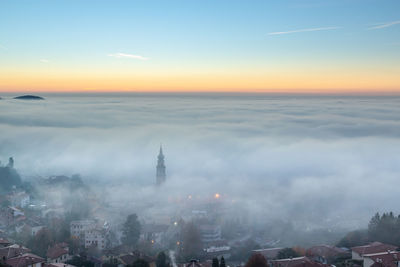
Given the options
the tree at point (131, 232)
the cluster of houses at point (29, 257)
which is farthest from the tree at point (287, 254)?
the cluster of houses at point (29, 257)

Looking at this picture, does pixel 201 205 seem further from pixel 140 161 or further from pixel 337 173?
pixel 140 161

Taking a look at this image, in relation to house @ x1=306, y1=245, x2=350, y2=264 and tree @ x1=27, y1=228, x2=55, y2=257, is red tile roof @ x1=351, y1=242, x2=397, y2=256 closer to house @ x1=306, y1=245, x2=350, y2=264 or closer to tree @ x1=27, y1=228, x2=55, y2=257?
house @ x1=306, y1=245, x2=350, y2=264

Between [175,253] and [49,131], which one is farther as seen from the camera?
[49,131]

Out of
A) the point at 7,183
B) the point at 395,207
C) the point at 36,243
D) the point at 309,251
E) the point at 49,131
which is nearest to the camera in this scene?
the point at 309,251

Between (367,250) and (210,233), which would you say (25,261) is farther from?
(367,250)

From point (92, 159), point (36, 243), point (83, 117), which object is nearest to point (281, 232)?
point (36, 243)

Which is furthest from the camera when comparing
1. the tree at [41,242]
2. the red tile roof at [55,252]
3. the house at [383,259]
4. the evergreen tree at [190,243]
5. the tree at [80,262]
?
the evergreen tree at [190,243]

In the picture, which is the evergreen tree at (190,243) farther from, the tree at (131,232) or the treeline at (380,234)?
the treeline at (380,234)
